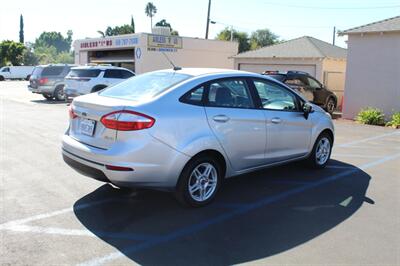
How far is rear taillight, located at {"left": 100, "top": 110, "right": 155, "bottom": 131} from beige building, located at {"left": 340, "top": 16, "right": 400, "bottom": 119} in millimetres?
12270

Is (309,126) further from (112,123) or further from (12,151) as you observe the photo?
(12,151)

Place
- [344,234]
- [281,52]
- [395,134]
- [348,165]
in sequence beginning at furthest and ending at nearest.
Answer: [281,52], [395,134], [348,165], [344,234]

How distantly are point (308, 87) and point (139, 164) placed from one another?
12.9 meters

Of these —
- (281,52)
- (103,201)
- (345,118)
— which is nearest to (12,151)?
(103,201)

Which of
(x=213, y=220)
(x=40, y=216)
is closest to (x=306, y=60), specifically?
(x=213, y=220)

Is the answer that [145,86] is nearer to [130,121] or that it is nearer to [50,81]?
[130,121]

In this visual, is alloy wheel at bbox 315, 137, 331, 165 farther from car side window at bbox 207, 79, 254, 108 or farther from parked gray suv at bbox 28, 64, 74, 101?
parked gray suv at bbox 28, 64, 74, 101

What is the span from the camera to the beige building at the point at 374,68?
48.1ft

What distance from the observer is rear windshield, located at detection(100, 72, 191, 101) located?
17.0ft

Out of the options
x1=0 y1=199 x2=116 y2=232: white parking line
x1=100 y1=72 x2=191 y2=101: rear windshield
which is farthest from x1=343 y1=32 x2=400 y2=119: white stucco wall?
x1=0 y1=199 x2=116 y2=232: white parking line

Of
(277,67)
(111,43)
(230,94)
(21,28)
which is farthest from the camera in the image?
(21,28)

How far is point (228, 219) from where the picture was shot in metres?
4.95

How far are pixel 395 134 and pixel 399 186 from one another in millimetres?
6303

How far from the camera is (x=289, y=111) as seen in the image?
642 cm
